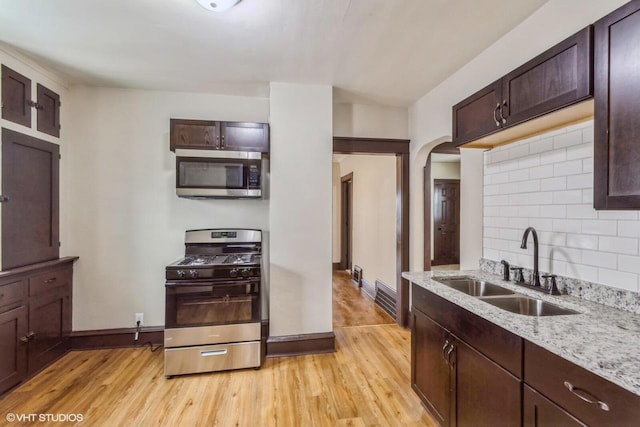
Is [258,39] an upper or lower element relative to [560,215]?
upper

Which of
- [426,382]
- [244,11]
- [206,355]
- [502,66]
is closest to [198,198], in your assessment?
[206,355]

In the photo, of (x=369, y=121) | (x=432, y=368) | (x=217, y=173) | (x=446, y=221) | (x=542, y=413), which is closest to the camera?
(x=542, y=413)

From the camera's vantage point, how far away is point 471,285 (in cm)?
207

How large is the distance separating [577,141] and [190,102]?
3234 mm

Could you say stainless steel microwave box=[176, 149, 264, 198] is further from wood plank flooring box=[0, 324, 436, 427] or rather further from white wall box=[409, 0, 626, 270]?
white wall box=[409, 0, 626, 270]

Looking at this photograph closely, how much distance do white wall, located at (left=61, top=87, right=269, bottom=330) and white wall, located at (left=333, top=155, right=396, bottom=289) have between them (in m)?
2.17

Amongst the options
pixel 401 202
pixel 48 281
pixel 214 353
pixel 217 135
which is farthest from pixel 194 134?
pixel 401 202

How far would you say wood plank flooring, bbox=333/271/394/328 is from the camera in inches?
142

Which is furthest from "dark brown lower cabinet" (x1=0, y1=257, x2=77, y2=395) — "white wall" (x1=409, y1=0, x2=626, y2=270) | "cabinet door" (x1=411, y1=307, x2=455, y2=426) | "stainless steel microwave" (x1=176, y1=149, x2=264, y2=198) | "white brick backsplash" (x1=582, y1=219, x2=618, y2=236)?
"white brick backsplash" (x1=582, y1=219, x2=618, y2=236)

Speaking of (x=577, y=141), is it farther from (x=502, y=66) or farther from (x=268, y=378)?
(x=268, y=378)

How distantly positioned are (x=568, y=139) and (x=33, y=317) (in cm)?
406

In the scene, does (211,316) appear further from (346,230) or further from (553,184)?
(346,230)

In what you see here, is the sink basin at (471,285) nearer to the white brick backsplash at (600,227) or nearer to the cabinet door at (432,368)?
the cabinet door at (432,368)

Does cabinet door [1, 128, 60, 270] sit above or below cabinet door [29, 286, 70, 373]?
above
